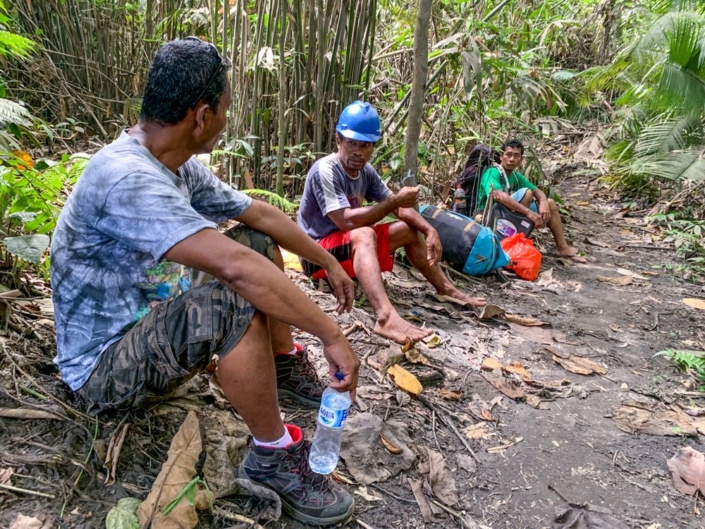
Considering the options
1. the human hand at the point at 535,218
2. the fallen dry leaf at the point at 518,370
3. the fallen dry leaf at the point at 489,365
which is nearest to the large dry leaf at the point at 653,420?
the fallen dry leaf at the point at 518,370

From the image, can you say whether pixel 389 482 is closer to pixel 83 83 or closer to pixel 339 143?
pixel 339 143

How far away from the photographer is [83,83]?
5.25 metres

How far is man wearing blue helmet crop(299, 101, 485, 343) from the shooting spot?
3.09m

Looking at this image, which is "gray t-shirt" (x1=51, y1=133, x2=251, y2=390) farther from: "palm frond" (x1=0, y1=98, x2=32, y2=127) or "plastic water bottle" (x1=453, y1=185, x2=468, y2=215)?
"plastic water bottle" (x1=453, y1=185, x2=468, y2=215)

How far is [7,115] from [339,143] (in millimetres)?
1821

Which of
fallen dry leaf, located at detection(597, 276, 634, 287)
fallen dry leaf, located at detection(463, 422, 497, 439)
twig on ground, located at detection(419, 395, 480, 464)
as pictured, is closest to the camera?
twig on ground, located at detection(419, 395, 480, 464)

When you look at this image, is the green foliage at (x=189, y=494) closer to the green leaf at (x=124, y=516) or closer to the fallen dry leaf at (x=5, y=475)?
the green leaf at (x=124, y=516)

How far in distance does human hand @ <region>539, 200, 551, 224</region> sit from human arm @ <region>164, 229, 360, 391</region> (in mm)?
3950

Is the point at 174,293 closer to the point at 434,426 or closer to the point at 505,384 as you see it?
the point at 434,426

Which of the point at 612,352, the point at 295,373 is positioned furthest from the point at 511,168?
the point at 295,373

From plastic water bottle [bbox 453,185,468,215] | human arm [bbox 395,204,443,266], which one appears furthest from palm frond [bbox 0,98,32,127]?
plastic water bottle [bbox 453,185,468,215]

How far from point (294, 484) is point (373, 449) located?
1.59 ft

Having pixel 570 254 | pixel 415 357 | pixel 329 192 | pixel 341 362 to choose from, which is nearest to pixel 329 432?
pixel 341 362

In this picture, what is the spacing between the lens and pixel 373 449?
203 centimetres
